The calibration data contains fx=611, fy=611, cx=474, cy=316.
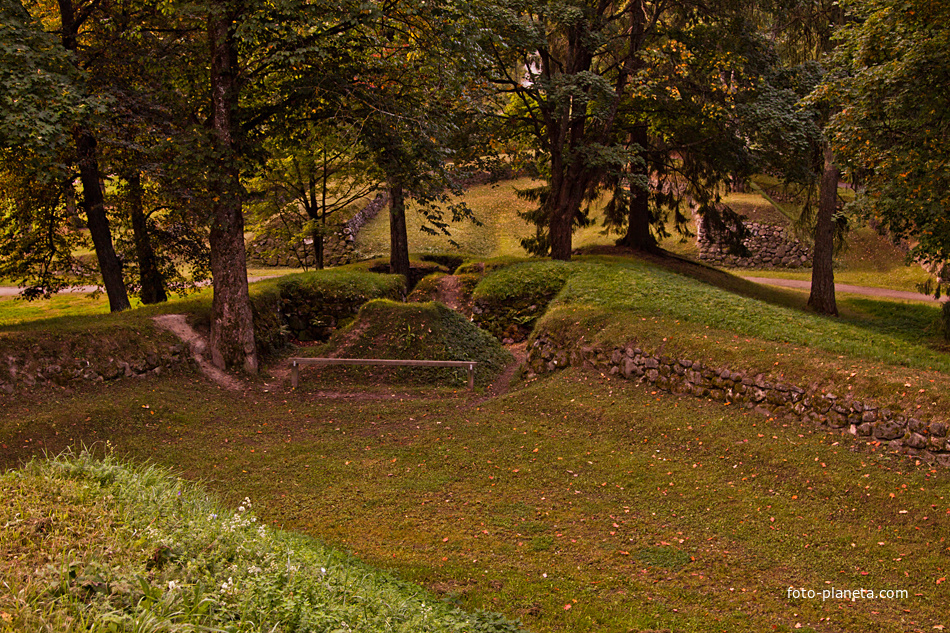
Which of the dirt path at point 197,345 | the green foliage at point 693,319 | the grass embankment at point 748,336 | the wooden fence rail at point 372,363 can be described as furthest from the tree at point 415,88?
the dirt path at point 197,345

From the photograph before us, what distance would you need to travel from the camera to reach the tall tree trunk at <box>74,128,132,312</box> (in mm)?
12305

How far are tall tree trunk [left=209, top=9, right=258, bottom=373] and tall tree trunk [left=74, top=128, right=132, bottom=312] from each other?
2.53 metres

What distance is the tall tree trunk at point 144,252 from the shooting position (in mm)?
14000

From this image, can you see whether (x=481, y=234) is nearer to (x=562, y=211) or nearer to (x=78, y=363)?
(x=562, y=211)

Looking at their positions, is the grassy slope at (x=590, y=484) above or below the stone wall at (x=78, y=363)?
below

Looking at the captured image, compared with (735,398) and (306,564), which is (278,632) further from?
(735,398)

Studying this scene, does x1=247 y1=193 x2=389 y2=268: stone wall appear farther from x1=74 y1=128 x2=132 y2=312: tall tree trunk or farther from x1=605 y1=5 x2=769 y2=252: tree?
x1=74 y1=128 x2=132 y2=312: tall tree trunk

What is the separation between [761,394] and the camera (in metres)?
9.54

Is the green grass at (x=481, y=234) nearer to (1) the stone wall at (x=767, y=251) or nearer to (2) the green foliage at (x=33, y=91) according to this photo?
(1) the stone wall at (x=767, y=251)

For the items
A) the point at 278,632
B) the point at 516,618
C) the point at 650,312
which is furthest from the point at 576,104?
the point at 278,632

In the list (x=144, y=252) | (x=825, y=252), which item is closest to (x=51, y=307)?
(x=144, y=252)

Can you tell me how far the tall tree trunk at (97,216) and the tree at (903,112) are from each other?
49.7ft

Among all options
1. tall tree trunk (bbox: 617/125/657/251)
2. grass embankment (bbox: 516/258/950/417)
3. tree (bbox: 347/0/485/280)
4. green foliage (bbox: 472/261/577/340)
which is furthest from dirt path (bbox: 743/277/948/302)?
tree (bbox: 347/0/485/280)

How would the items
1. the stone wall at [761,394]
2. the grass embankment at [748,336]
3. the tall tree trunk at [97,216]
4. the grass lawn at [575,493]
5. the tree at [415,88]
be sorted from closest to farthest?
1. the grass lawn at [575,493]
2. the stone wall at [761,394]
3. the grass embankment at [748,336]
4. the tree at [415,88]
5. the tall tree trunk at [97,216]
